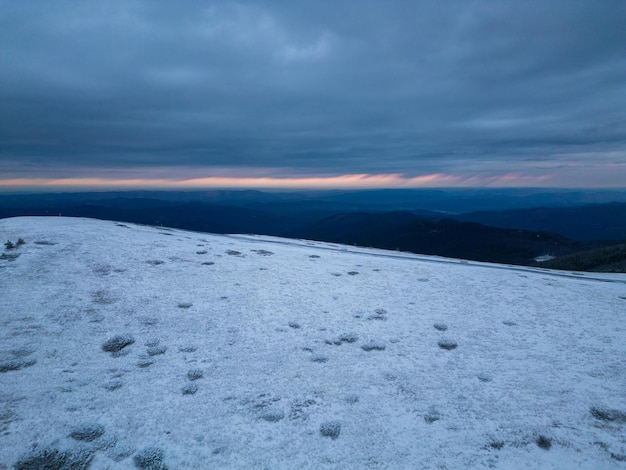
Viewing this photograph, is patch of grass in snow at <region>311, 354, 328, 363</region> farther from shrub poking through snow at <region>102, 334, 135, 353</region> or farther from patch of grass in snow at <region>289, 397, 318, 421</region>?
shrub poking through snow at <region>102, 334, 135, 353</region>

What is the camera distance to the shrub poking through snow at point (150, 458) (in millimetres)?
5004

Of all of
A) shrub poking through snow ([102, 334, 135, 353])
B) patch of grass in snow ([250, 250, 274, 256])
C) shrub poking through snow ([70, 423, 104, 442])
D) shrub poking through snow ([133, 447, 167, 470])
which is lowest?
shrub poking through snow ([133, 447, 167, 470])

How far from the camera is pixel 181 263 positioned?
13.9 m

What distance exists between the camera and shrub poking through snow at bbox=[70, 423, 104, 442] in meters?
5.40

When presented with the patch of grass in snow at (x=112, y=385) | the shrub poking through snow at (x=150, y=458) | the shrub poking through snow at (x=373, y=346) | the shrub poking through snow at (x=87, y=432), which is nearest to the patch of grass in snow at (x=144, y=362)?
the patch of grass in snow at (x=112, y=385)

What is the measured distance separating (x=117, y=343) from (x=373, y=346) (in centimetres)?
661

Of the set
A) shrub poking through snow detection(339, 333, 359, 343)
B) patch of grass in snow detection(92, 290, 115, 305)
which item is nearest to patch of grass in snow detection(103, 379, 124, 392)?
patch of grass in snow detection(92, 290, 115, 305)

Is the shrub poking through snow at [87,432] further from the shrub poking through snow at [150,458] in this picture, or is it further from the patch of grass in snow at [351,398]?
the patch of grass in snow at [351,398]

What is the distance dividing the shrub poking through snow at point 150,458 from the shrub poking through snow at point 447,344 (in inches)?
272

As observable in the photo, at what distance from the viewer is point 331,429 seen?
5.84 metres

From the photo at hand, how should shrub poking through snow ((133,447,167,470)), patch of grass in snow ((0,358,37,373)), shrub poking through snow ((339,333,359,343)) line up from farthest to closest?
shrub poking through snow ((339,333,359,343)), patch of grass in snow ((0,358,37,373)), shrub poking through snow ((133,447,167,470))

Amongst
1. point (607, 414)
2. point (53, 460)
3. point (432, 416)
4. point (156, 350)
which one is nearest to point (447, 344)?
point (432, 416)

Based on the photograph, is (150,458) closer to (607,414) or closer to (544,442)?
(544,442)

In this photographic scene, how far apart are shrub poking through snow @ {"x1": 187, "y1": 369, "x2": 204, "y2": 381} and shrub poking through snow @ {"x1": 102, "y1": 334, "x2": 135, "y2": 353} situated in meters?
2.18
